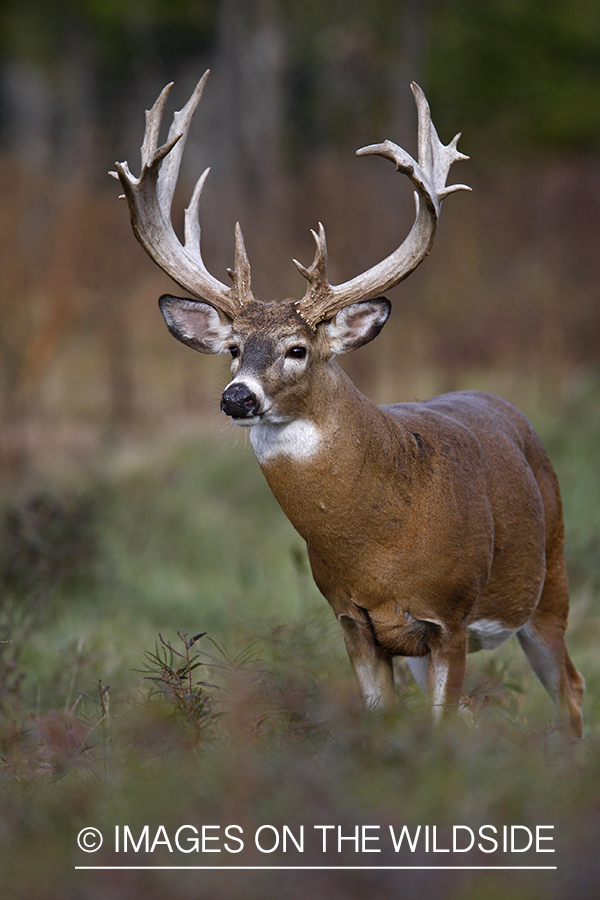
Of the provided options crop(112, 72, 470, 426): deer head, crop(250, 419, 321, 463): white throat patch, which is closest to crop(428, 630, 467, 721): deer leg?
crop(250, 419, 321, 463): white throat patch

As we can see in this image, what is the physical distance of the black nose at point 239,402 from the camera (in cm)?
398

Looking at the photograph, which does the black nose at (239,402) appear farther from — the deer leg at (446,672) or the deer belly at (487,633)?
the deer belly at (487,633)

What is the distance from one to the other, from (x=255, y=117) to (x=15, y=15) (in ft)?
38.8

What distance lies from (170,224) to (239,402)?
1.15 metres

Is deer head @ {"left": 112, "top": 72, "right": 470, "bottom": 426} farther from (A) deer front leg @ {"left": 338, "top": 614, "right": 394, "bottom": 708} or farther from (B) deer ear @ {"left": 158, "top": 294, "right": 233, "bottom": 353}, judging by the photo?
(A) deer front leg @ {"left": 338, "top": 614, "right": 394, "bottom": 708}

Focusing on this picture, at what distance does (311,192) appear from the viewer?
1528cm

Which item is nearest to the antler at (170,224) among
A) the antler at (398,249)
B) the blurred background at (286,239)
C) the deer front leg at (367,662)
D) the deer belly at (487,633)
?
the antler at (398,249)

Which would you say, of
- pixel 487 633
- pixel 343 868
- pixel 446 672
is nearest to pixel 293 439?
pixel 446 672

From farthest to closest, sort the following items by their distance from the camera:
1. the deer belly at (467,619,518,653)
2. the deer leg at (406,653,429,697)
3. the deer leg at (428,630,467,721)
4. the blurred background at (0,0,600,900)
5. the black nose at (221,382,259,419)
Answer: the deer belly at (467,619,518,653)
the deer leg at (406,653,429,697)
the deer leg at (428,630,467,721)
the black nose at (221,382,259,419)
the blurred background at (0,0,600,900)

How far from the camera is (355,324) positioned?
4.48 meters

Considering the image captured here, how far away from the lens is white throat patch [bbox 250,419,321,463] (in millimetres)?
4273

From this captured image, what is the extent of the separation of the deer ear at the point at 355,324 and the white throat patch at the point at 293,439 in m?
0.37

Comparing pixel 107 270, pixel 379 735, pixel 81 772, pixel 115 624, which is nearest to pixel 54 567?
pixel 115 624

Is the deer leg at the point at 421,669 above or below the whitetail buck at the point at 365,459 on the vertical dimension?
below
